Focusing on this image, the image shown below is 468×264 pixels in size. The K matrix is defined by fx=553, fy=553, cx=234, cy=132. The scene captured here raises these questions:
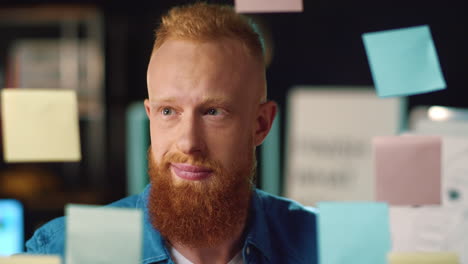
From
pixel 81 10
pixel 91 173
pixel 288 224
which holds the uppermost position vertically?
pixel 81 10

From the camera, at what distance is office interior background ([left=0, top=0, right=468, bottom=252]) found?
2.07 meters

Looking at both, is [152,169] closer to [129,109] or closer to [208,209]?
[208,209]

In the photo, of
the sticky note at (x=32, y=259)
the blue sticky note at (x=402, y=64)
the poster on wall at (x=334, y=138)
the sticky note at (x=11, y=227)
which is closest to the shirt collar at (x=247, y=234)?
the sticky note at (x=32, y=259)

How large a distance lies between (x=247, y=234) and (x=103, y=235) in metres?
0.19

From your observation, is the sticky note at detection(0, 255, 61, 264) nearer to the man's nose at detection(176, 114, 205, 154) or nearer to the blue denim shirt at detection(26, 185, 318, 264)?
the blue denim shirt at detection(26, 185, 318, 264)

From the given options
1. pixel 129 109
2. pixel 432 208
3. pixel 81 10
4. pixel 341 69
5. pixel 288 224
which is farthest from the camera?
pixel 81 10

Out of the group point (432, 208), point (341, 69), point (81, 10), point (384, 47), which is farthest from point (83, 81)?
point (384, 47)

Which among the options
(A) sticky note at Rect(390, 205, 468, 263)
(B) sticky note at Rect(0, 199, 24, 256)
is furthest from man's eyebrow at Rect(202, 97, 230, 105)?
(B) sticky note at Rect(0, 199, 24, 256)

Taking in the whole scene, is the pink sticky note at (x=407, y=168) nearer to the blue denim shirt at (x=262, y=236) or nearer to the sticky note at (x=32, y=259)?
the blue denim shirt at (x=262, y=236)

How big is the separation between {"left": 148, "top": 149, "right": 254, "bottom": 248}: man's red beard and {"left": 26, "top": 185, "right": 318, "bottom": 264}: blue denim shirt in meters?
0.02

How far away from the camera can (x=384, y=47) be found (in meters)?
0.56

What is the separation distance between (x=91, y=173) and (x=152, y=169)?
2.11 metres

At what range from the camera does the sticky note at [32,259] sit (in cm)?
55

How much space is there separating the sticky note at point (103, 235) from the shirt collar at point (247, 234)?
8cm
